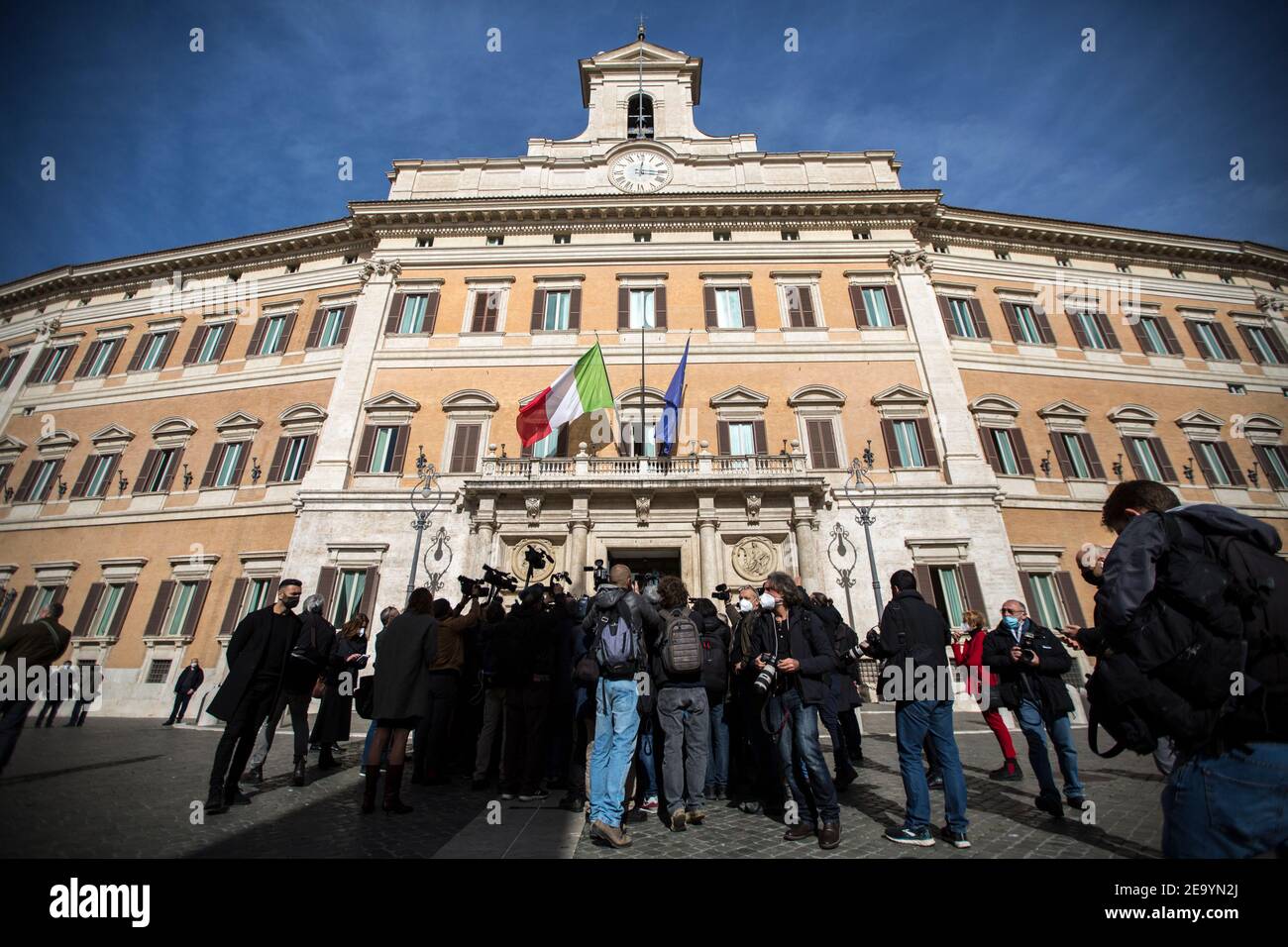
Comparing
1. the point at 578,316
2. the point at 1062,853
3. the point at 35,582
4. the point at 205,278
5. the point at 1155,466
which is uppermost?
the point at 205,278

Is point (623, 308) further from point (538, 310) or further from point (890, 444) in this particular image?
point (890, 444)

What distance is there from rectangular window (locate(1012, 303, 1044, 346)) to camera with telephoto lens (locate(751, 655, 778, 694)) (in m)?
18.9

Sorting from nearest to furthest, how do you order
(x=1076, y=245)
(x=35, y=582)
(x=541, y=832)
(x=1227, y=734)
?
(x=1227, y=734)
(x=541, y=832)
(x=35, y=582)
(x=1076, y=245)

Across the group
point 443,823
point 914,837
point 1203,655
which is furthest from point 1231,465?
point 443,823

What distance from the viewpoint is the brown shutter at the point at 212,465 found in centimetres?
1638

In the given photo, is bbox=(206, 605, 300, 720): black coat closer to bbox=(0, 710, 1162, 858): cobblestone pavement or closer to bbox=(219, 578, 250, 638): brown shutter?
bbox=(0, 710, 1162, 858): cobblestone pavement

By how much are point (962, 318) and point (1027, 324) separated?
2.27m

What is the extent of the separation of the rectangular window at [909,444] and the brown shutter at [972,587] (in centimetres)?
306

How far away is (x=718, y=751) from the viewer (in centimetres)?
519

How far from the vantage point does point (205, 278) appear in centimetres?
2030
